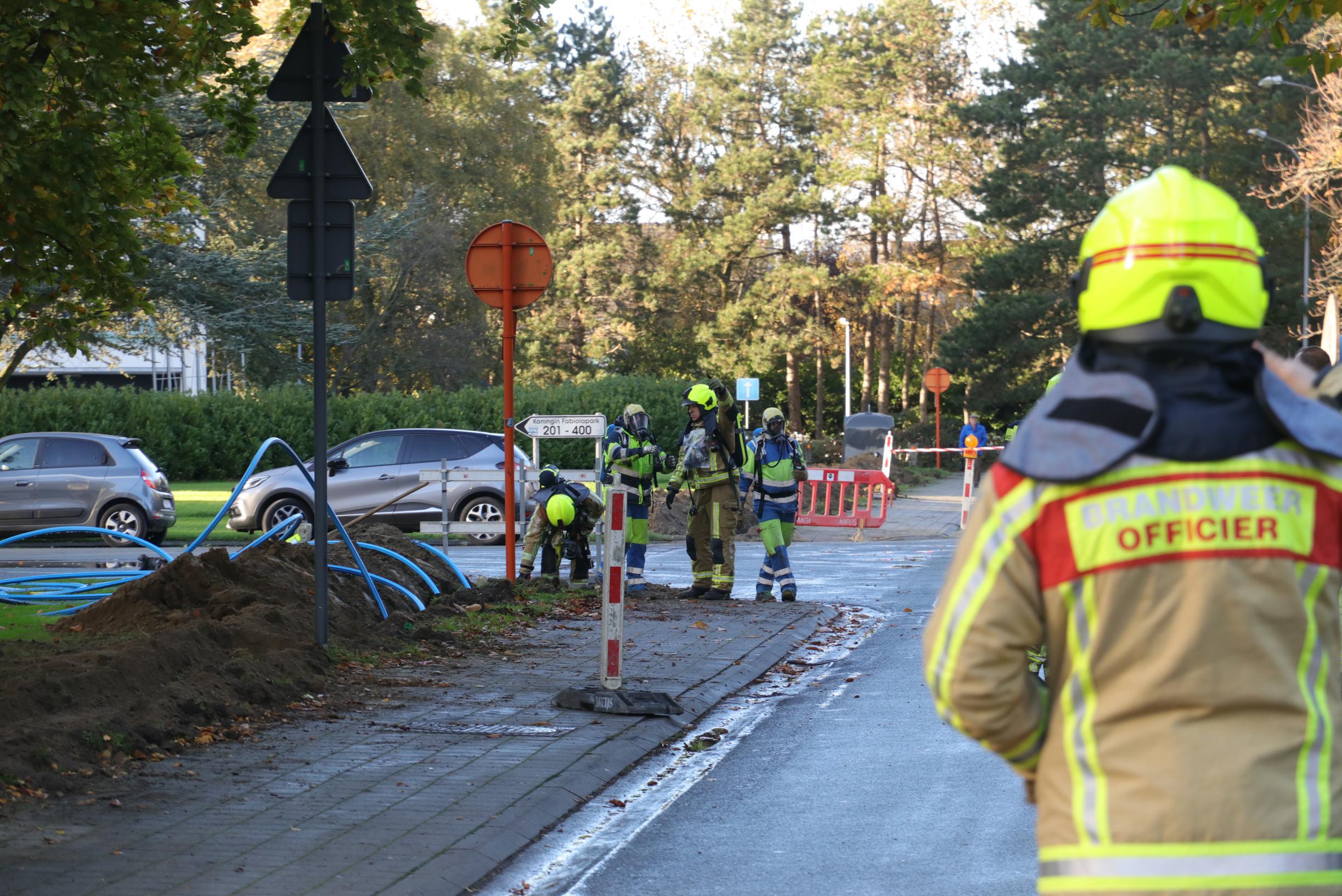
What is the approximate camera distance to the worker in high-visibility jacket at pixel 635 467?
46.4 ft

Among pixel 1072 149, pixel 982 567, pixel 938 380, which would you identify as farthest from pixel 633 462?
pixel 1072 149

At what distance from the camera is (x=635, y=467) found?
46.5 feet

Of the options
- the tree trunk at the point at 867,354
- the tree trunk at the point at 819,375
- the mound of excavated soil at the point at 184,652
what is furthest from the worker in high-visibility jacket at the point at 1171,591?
the tree trunk at the point at 867,354

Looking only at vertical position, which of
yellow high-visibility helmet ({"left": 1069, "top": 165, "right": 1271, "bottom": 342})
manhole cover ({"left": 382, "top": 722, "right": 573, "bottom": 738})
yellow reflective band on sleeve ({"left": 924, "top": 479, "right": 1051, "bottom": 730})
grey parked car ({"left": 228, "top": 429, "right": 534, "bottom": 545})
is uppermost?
yellow high-visibility helmet ({"left": 1069, "top": 165, "right": 1271, "bottom": 342})

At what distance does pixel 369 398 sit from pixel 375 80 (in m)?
30.1

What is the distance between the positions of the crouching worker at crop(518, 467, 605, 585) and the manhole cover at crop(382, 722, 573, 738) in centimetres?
633

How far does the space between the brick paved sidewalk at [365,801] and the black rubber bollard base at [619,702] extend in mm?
84

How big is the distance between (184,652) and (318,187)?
300 cm

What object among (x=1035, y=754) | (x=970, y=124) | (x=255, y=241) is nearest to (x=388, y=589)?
(x=1035, y=754)

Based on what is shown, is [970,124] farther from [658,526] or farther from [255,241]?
[658,526]

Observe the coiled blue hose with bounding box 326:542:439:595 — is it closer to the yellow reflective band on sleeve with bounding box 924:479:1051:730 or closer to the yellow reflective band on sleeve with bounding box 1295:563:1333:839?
the yellow reflective band on sleeve with bounding box 924:479:1051:730

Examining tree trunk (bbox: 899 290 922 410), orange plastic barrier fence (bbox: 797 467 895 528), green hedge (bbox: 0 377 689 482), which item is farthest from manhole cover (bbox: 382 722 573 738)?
tree trunk (bbox: 899 290 922 410)

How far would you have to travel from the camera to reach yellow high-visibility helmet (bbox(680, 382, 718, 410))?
14.1m

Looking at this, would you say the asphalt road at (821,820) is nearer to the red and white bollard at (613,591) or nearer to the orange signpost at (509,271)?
the red and white bollard at (613,591)
